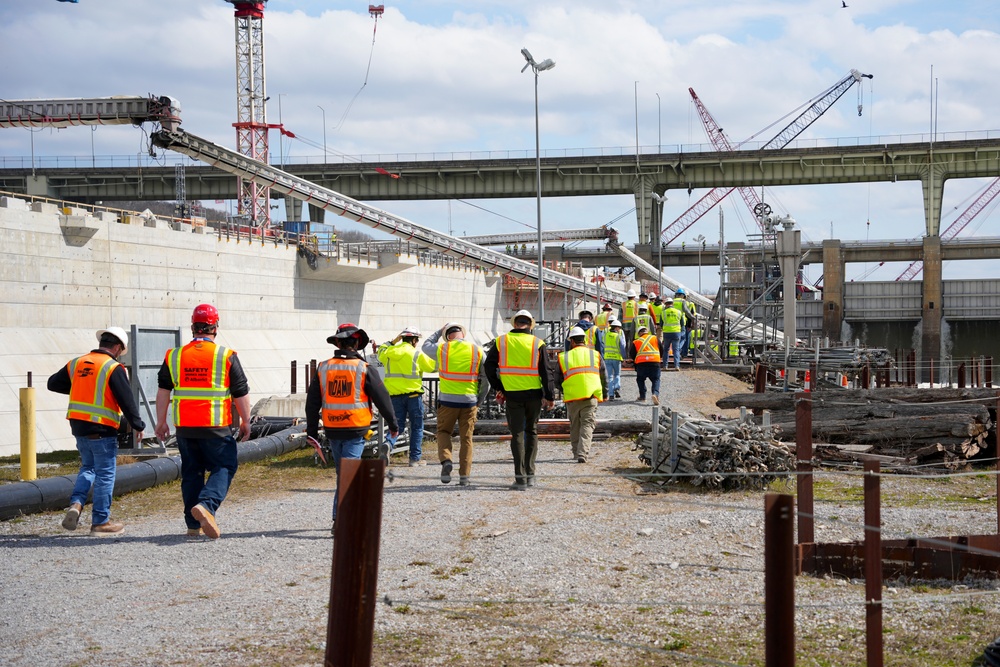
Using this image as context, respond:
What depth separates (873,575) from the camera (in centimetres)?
533

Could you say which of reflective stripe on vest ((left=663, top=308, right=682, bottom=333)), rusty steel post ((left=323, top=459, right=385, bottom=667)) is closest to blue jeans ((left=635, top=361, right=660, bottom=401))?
reflective stripe on vest ((left=663, top=308, right=682, bottom=333))

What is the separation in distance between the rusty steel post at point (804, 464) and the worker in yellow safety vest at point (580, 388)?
548 cm

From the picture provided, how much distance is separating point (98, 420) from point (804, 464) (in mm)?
5923

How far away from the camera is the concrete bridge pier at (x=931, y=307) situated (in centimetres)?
6531

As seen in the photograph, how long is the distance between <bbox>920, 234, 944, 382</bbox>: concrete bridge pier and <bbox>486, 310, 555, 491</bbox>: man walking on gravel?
58.7 m

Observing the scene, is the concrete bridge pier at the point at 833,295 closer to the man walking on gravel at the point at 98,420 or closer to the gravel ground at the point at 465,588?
the gravel ground at the point at 465,588

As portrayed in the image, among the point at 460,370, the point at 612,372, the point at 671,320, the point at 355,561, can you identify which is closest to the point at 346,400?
the point at 460,370

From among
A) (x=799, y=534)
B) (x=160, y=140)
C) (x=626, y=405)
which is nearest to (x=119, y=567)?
(x=799, y=534)

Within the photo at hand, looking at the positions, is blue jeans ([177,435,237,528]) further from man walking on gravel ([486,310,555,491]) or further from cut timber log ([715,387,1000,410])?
cut timber log ([715,387,1000,410])

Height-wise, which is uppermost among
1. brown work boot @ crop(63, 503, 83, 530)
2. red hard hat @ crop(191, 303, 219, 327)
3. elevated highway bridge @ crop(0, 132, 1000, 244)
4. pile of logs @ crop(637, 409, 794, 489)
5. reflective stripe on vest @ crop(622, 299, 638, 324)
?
elevated highway bridge @ crop(0, 132, 1000, 244)

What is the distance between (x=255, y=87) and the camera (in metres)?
71.9

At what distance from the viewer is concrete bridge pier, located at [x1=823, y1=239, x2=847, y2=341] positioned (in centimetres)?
6712

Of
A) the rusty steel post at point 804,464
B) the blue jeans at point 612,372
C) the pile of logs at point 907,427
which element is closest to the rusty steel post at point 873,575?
the rusty steel post at point 804,464

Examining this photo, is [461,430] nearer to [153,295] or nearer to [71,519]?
[71,519]
